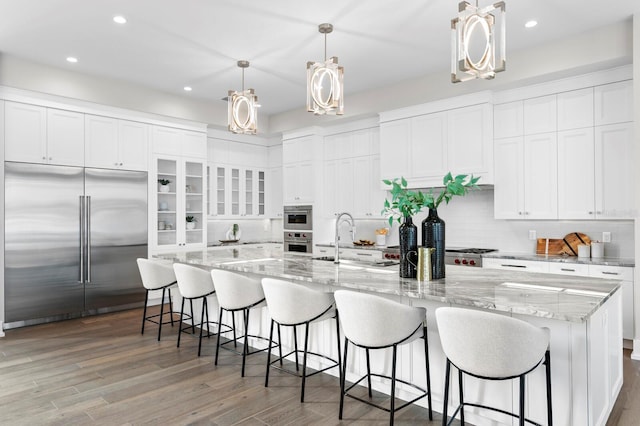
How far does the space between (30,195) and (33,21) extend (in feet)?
6.55

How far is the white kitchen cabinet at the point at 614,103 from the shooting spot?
165 inches

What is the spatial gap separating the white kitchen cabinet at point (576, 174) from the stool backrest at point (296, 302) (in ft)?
10.1

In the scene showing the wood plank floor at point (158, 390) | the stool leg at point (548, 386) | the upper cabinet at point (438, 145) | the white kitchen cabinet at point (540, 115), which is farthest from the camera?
the upper cabinet at point (438, 145)

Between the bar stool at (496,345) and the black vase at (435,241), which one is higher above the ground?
the black vase at (435,241)

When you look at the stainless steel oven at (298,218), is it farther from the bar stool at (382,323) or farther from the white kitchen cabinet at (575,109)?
the bar stool at (382,323)

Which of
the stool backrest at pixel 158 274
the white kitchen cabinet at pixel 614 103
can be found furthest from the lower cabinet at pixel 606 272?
the stool backrest at pixel 158 274

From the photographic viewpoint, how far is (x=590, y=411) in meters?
2.13

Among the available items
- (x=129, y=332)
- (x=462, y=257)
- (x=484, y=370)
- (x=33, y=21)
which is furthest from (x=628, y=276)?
(x=33, y=21)

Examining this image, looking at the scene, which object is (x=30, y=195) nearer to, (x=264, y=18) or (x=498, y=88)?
(x=264, y=18)

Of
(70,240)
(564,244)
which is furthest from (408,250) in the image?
(70,240)

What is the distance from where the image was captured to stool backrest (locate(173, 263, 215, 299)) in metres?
3.87

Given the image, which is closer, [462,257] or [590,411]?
[590,411]

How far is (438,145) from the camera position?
5414mm

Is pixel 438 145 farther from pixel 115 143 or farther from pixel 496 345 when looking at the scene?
pixel 115 143
